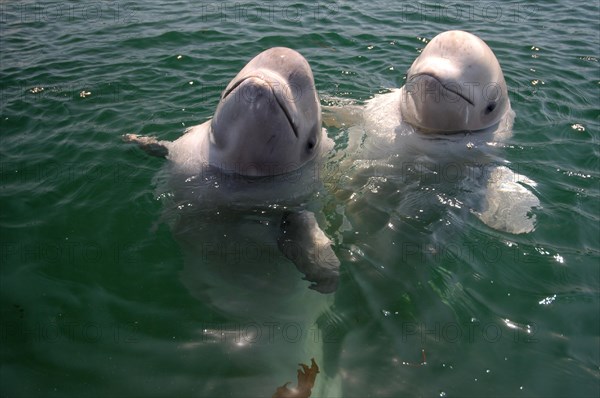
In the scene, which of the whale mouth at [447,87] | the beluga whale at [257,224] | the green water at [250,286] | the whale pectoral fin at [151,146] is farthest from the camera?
the whale pectoral fin at [151,146]

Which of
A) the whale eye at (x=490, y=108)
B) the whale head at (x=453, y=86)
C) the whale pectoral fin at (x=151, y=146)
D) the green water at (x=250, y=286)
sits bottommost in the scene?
the green water at (x=250, y=286)

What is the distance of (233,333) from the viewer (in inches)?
164

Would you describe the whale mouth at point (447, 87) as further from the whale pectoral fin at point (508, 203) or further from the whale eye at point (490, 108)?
the whale pectoral fin at point (508, 203)

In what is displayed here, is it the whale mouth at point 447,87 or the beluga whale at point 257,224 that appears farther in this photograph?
the whale mouth at point 447,87

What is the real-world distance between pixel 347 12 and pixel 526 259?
9.77 m

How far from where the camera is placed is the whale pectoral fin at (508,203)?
5.33m

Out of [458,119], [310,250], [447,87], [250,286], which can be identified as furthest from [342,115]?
[250,286]

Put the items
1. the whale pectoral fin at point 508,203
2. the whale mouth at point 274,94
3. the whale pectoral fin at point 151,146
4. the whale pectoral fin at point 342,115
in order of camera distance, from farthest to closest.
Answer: the whale pectoral fin at point 342,115, the whale pectoral fin at point 151,146, the whale pectoral fin at point 508,203, the whale mouth at point 274,94

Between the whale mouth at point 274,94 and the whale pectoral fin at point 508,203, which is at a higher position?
the whale mouth at point 274,94

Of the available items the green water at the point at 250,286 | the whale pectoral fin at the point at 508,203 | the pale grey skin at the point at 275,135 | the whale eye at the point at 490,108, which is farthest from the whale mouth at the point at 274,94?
the whale eye at the point at 490,108

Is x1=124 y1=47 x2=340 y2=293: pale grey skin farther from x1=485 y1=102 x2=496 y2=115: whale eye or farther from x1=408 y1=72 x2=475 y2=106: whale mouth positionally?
→ x1=485 y1=102 x2=496 y2=115: whale eye

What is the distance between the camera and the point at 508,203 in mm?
5582

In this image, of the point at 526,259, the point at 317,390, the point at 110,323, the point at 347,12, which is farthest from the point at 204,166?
the point at 347,12

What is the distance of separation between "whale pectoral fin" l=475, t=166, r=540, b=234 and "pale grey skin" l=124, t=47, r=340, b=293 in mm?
2122
